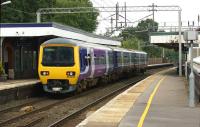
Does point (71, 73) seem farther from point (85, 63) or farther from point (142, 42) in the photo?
point (142, 42)

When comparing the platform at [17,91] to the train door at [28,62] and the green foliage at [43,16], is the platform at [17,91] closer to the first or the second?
the train door at [28,62]

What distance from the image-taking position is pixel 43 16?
245ft

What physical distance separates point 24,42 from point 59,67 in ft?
30.9

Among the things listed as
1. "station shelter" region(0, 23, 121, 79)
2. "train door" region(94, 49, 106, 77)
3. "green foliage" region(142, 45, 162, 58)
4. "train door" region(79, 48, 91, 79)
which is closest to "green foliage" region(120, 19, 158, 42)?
"green foliage" region(142, 45, 162, 58)

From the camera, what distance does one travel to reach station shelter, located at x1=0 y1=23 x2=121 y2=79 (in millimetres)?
28625

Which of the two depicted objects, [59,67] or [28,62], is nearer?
[59,67]

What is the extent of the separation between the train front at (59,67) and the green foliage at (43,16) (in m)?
40.4

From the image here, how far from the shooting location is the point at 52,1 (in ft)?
261

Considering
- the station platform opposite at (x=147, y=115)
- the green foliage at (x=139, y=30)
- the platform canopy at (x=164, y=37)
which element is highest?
the green foliage at (x=139, y=30)

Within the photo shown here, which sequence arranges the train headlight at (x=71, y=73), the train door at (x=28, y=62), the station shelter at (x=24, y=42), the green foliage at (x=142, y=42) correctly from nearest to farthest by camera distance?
the train headlight at (x=71, y=73) < the station shelter at (x=24, y=42) < the train door at (x=28, y=62) < the green foliage at (x=142, y=42)

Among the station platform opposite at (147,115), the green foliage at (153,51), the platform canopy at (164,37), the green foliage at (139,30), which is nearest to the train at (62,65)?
the station platform opposite at (147,115)

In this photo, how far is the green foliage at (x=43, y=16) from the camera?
218 feet

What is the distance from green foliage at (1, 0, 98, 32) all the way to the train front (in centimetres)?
4037

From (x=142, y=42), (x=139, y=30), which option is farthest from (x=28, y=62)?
(x=139, y=30)
